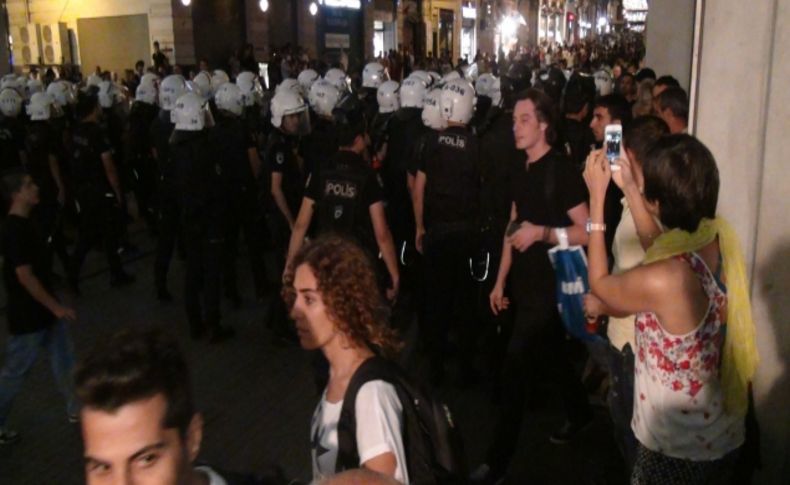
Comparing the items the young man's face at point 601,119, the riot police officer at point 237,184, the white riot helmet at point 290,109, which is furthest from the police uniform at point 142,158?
the young man's face at point 601,119

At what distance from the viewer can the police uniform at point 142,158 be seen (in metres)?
10.8

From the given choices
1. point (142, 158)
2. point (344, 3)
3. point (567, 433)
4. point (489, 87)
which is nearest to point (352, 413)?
point (567, 433)

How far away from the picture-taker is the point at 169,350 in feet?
6.46

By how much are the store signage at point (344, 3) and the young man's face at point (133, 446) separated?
31.6 m

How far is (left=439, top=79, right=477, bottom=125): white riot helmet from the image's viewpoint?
6.13 m

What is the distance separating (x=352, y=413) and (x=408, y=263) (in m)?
5.65

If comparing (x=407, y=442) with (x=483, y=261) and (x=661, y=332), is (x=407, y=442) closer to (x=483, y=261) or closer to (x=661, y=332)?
(x=661, y=332)

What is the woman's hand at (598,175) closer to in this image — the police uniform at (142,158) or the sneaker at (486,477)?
the sneaker at (486,477)

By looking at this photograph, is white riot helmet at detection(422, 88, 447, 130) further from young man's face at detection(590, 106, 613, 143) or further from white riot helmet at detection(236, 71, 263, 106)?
white riot helmet at detection(236, 71, 263, 106)

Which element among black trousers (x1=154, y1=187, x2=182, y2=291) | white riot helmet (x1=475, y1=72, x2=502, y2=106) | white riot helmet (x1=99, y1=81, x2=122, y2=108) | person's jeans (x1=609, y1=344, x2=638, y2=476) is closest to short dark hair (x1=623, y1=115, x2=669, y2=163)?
person's jeans (x1=609, y1=344, x2=638, y2=476)

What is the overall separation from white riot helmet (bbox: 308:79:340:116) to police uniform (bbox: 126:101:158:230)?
2.78m

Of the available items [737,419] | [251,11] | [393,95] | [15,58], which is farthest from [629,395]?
[15,58]

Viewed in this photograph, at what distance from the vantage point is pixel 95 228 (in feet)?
28.1

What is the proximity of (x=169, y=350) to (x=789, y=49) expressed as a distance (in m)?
3.19
